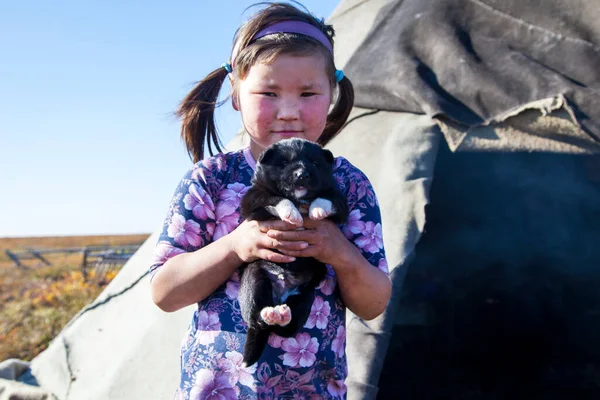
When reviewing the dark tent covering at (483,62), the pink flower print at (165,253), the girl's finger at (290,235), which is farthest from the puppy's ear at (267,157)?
the dark tent covering at (483,62)

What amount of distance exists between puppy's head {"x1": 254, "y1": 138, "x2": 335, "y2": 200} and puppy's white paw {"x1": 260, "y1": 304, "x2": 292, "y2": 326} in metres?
0.29

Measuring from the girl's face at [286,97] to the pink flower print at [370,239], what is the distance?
0.32m

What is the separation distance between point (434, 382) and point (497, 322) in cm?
62

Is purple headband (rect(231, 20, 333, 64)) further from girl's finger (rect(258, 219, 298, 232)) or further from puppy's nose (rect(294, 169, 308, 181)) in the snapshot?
girl's finger (rect(258, 219, 298, 232))

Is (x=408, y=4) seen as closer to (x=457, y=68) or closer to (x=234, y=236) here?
(x=457, y=68)

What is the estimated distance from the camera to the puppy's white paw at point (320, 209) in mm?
1490

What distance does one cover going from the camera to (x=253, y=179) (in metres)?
1.67

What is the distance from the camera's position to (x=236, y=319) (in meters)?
1.63

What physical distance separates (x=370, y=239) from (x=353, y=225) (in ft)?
0.20

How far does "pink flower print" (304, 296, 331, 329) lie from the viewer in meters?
1.62

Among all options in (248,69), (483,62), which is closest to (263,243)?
(248,69)

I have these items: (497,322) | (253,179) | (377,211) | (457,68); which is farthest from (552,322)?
(253,179)

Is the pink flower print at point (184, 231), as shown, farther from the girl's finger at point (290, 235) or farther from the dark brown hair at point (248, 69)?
the dark brown hair at point (248, 69)

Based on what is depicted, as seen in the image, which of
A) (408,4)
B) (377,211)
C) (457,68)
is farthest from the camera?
(408,4)
